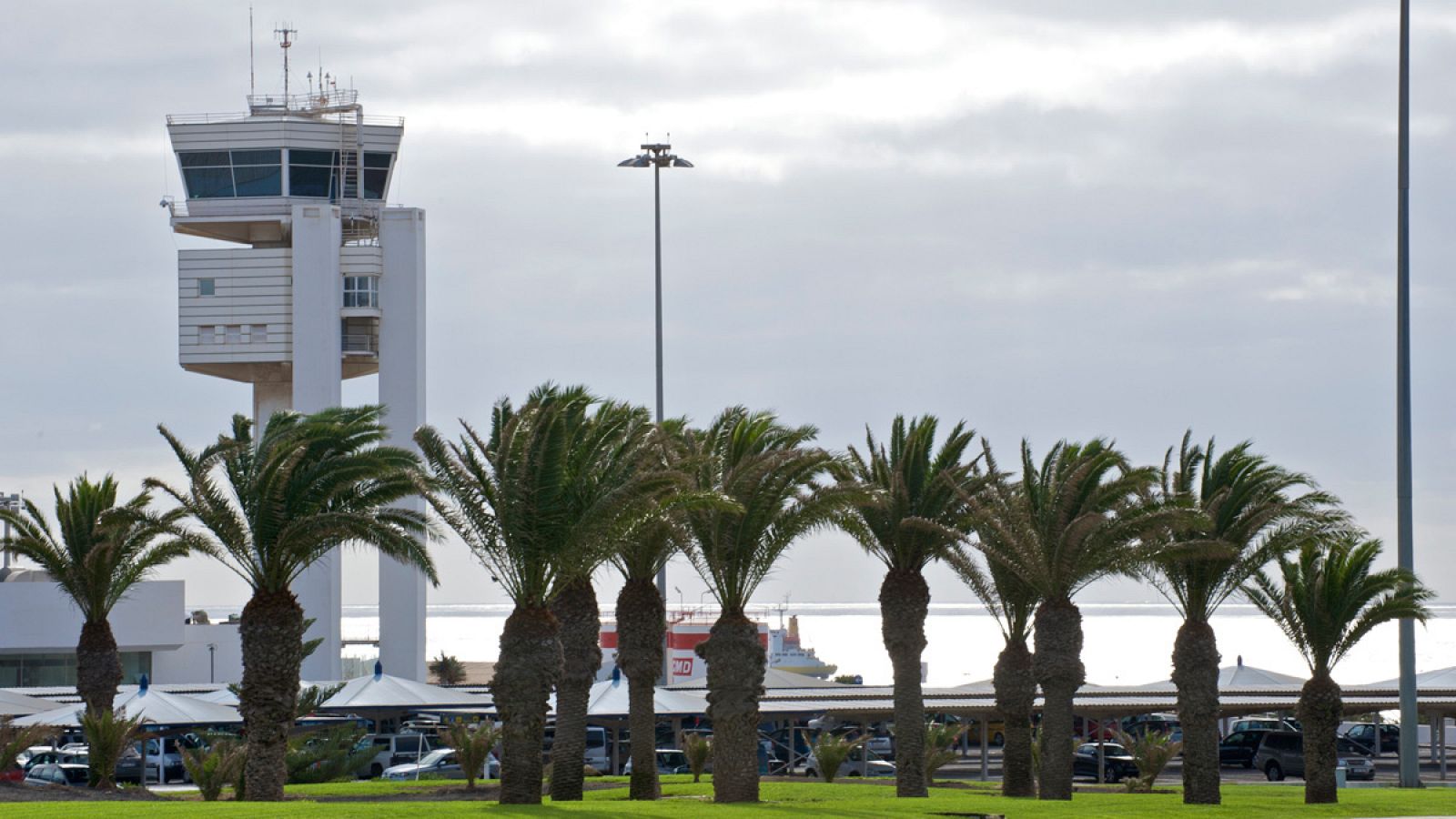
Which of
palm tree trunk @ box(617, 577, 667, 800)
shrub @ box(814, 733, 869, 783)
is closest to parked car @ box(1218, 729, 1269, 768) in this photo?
shrub @ box(814, 733, 869, 783)

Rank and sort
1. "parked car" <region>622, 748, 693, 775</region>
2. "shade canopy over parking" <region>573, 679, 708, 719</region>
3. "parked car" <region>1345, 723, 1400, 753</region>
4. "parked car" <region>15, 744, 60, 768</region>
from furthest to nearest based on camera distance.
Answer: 1. "parked car" <region>1345, 723, 1400, 753</region>
2. "parked car" <region>622, 748, 693, 775</region>
3. "parked car" <region>15, 744, 60, 768</region>
4. "shade canopy over parking" <region>573, 679, 708, 719</region>

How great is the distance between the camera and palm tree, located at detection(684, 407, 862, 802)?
29953 millimetres

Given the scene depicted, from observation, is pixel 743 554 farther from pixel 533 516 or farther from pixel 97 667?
pixel 97 667

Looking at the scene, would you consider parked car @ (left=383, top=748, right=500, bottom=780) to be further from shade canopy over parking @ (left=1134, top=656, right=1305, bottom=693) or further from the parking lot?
shade canopy over parking @ (left=1134, top=656, right=1305, bottom=693)

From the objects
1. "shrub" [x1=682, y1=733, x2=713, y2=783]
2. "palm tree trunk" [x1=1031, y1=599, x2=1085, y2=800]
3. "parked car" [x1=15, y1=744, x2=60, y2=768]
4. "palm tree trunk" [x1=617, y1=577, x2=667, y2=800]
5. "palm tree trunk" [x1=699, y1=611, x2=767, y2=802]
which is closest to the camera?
"palm tree trunk" [x1=699, y1=611, x2=767, y2=802]

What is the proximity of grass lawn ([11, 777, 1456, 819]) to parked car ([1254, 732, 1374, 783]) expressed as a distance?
24.9 ft

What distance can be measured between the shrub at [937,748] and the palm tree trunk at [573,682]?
9.03 meters

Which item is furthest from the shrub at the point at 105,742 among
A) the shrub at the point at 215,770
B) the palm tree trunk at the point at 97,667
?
the palm tree trunk at the point at 97,667

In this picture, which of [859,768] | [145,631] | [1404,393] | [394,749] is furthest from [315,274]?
[1404,393]

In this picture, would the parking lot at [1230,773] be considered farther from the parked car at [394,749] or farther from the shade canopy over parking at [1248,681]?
the parked car at [394,749]

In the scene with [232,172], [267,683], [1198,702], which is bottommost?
[1198,702]

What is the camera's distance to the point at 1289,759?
4731 cm

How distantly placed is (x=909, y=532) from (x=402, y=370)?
141 ft

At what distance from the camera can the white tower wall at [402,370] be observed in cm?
7338
